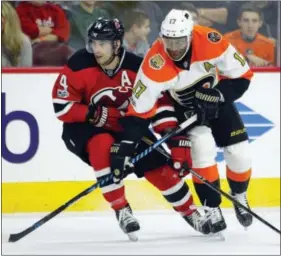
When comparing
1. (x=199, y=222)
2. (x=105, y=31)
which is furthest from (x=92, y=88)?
(x=199, y=222)

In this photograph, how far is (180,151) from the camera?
14.2 feet

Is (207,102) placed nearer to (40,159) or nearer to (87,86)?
(87,86)

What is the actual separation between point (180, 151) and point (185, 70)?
331 millimetres

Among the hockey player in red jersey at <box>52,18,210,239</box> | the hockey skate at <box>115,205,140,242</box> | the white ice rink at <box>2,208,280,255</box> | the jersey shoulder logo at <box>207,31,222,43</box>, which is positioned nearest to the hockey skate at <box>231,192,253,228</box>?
the white ice rink at <box>2,208,280,255</box>

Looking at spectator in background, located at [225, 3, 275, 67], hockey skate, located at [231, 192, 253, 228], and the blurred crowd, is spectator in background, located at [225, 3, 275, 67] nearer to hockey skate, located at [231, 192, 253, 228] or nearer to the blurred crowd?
the blurred crowd

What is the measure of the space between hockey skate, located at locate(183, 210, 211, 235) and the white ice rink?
0.18 ft

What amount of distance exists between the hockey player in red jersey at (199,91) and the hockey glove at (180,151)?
0.21 ft

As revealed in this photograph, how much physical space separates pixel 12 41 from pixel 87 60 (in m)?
1.15

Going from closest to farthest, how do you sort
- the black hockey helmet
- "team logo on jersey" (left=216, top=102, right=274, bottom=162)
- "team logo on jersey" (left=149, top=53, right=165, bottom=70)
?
1. "team logo on jersey" (left=149, top=53, right=165, bottom=70)
2. the black hockey helmet
3. "team logo on jersey" (left=216, top=102, right=274, bottom=162)

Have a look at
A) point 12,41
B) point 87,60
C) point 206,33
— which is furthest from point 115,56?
point 12,41

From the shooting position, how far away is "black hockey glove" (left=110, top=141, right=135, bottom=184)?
4.32 m

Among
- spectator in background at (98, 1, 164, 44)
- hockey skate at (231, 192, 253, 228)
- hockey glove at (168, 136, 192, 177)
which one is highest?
spectator in background at (98, 1, 164, 44)

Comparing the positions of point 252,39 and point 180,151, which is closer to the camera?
point 180,151

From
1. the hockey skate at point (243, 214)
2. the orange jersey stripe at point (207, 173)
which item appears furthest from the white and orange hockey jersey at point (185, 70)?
the hockey skate at point (243, 214)
